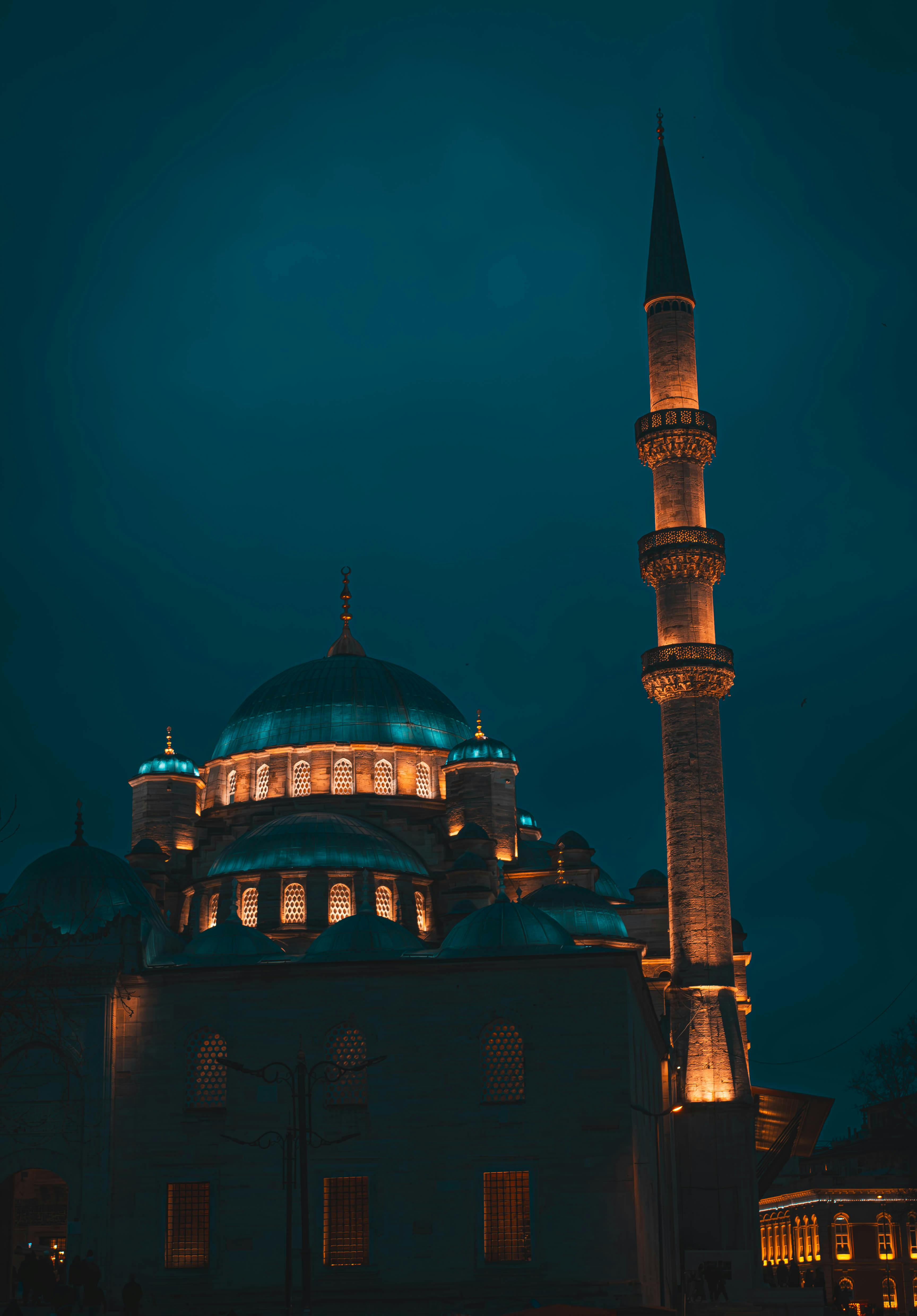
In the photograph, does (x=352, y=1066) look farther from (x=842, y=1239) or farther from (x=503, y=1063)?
(x=842, y=1239)

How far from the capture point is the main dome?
133 ft

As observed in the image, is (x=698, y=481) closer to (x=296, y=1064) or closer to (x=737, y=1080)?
(x=737, y=1080)

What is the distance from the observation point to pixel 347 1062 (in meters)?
25.8

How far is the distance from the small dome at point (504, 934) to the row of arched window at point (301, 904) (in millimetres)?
5380

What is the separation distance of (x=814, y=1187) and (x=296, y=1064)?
2751cm

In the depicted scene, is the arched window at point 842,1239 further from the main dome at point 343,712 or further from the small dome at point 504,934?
the small dome at point 504,934

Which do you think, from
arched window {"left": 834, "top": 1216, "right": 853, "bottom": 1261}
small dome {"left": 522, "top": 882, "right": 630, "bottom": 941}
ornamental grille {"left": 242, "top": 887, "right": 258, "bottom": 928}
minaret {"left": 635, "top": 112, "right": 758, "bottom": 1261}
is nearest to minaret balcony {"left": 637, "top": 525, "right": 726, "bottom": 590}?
minaret {"left": 635, "top": 112, "right": 758, "bottom": 1261}

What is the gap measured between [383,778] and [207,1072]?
1484 cm

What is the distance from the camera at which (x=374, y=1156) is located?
25188 mm

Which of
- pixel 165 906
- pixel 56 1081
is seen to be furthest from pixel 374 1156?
pixel 165 906

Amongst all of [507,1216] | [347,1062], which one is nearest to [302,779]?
[347,1062]

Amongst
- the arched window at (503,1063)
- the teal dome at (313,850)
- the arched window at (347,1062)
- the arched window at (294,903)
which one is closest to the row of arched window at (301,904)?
the arched window at (294,903)

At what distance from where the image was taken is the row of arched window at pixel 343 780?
3975cm

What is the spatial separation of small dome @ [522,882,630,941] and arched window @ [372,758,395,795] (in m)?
5.24
